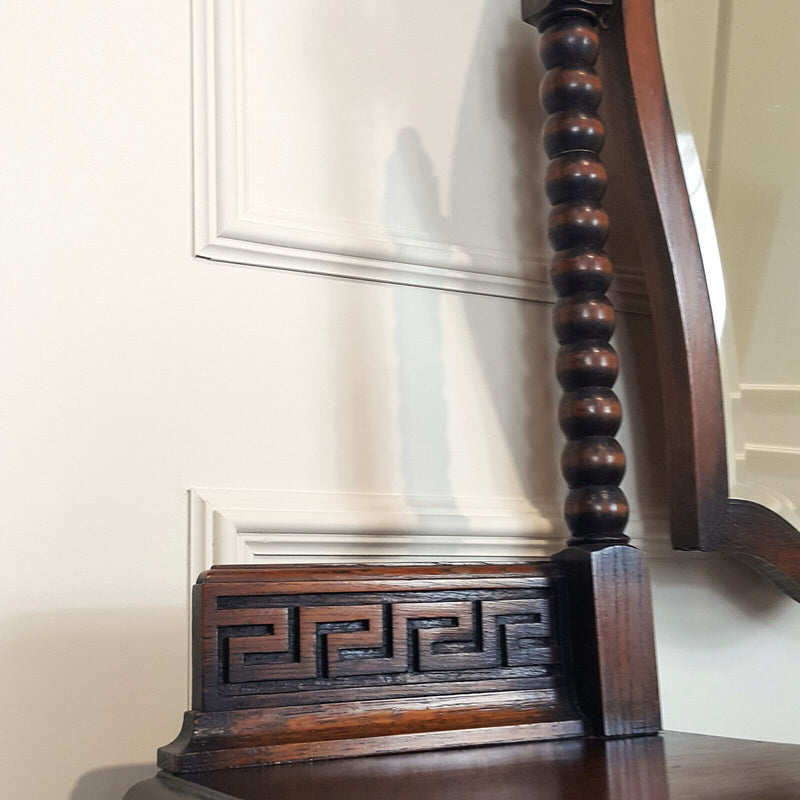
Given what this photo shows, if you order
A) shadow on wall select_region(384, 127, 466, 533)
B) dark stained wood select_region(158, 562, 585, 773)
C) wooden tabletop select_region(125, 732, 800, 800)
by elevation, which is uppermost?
shadow on wall select_region(384, 127, 466, 533)

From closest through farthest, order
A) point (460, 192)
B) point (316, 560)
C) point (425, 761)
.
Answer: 1. point (425, 761)
2. point (316, 560)
3. point (460, 192)

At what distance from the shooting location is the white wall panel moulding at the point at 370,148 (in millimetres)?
611

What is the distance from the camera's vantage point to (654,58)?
0.63 m

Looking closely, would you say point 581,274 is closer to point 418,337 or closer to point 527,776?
point 418,337

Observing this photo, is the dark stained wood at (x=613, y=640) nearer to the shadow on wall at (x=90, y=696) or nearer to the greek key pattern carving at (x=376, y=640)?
the greek key pattern carving at (x=376, y=640)

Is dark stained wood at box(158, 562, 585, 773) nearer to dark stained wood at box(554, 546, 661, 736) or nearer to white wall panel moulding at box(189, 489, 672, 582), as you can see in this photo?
dark stained wood at box(554, 546, 661, 736)

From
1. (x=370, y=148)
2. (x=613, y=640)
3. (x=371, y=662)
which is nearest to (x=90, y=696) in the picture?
(x=371, y=662)

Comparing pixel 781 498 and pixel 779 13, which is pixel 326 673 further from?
pixel 779 13

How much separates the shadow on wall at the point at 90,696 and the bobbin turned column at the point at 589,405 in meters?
0.23

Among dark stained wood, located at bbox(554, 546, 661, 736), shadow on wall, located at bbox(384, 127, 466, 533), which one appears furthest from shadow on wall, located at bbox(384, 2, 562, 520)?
dark stained wood, located at bbox(554, 546, 661, 736)

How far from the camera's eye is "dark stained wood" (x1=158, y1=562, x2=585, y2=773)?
426mm

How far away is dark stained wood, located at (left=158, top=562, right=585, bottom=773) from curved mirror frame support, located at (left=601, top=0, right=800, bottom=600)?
148mm

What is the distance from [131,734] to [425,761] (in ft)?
0.61

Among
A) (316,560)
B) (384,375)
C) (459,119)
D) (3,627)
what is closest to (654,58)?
(459,119)
